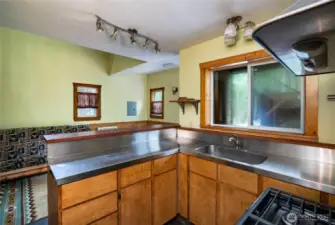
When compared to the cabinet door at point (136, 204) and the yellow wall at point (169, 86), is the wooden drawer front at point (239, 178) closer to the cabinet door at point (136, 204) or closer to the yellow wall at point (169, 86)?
the cabinet door at point (136, 204)

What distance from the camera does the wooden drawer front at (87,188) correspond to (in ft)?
4.07

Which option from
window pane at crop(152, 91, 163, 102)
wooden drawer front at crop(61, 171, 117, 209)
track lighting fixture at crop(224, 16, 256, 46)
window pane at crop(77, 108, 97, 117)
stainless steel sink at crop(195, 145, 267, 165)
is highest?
track lighting fixture at crop(224, 16, 256, 46)

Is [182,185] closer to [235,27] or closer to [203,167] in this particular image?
[203,167]

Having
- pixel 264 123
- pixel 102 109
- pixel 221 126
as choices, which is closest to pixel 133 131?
pixel 221 126

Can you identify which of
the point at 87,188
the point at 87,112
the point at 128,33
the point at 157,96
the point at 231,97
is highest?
the point at 128,33

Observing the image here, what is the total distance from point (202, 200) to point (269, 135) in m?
1.02

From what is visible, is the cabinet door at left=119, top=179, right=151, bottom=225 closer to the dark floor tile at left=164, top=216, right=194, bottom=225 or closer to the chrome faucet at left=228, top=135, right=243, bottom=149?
the dark floor tile at left=164, top=216, right=194, bottom=225

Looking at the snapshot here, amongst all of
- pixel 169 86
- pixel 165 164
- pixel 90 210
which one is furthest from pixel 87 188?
pixel 169 86

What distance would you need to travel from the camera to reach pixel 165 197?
1930 millimetres

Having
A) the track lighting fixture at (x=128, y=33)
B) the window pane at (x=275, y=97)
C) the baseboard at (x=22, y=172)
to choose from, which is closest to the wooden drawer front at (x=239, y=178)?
the window pane at (x=275, y=97)

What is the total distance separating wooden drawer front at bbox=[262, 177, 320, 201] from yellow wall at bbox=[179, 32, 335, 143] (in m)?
0.65

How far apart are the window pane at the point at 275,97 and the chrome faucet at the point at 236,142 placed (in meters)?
0.33

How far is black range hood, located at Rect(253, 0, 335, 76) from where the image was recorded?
20.9 inches

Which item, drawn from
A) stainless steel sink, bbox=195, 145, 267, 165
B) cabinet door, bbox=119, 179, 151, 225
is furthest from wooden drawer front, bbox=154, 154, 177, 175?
stainless steel sink, bbox=195, 145, 267, 165
